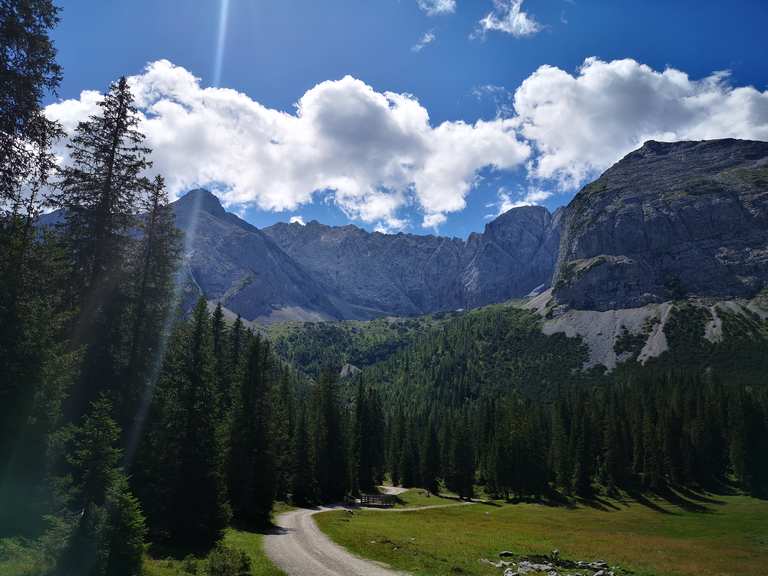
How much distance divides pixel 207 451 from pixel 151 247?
13326 mm

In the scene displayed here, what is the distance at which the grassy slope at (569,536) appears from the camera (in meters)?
31.3

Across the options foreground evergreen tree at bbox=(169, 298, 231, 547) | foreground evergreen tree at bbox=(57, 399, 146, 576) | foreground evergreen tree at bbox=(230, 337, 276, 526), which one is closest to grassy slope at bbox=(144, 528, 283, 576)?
foreground evergreen tree at bbox=(57, 399, 146, 576)

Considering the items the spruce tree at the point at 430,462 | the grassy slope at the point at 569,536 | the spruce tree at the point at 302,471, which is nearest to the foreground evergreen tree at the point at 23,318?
the grassy slope at the point at 569,536

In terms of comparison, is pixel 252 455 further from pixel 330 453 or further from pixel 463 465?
pixel 463 465

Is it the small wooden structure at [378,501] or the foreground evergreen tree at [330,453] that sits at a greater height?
the foreground evergreen tree at [330,453]

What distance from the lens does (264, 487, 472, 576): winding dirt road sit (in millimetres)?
24281

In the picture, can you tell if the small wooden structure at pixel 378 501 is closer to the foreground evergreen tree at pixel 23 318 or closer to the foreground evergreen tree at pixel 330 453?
the foreground evergreen tree at pixel 330 453

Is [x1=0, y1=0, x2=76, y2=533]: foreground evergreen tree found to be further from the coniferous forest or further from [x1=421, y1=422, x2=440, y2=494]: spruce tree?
[x1=421, y1=422, x2=440, y2=494]: spruce tree

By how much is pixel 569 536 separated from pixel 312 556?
105 ft

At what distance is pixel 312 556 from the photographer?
27.5 metres

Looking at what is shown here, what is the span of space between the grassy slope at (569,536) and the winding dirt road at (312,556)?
1.19 m

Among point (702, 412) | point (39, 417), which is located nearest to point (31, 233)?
point (39, 417)

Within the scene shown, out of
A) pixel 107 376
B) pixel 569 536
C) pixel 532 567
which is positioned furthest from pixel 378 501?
pixel 107 376

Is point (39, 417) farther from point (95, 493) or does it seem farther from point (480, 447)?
point (480, 447)
